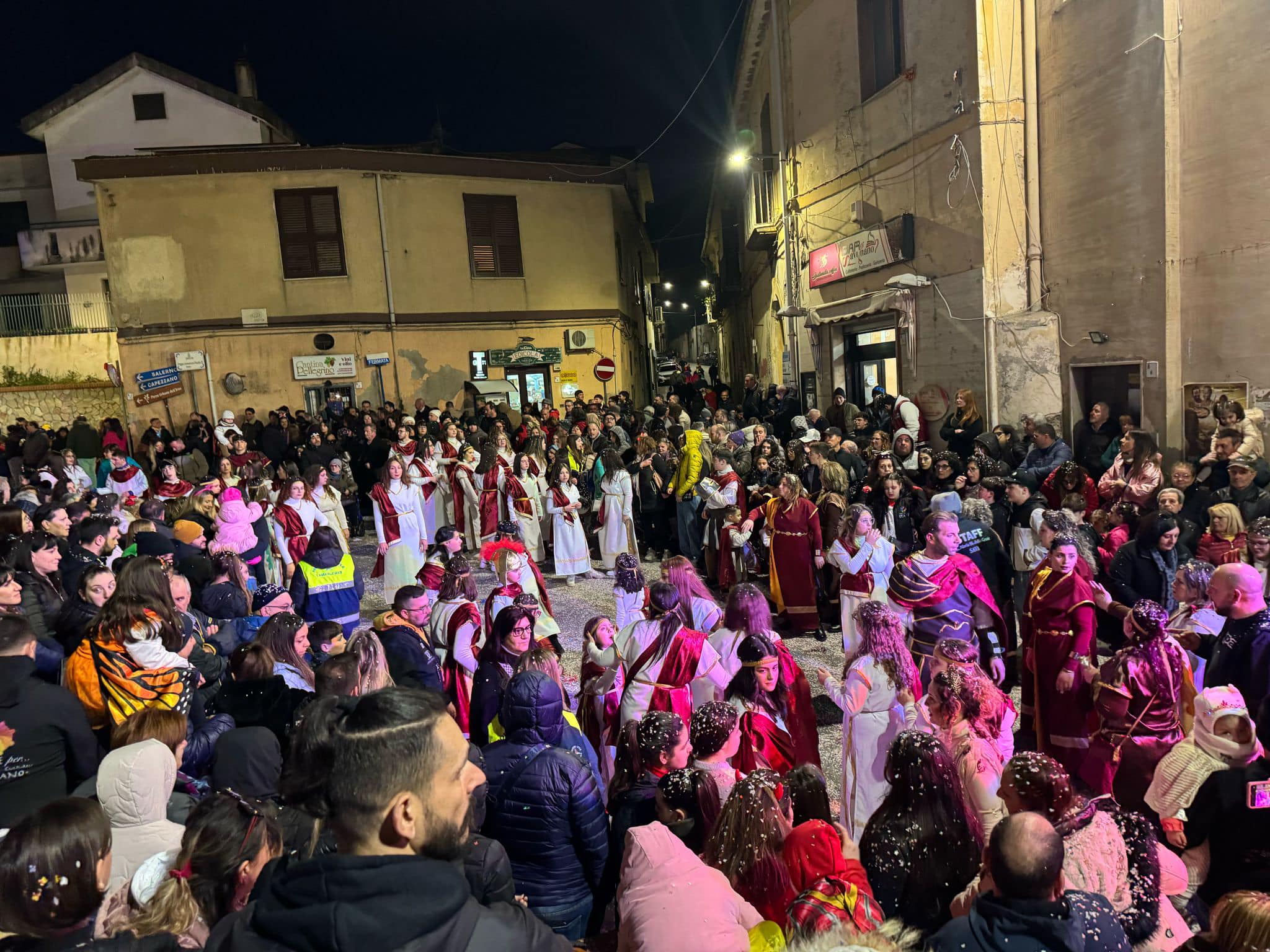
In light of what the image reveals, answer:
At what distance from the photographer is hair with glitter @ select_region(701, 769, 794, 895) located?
275 cm

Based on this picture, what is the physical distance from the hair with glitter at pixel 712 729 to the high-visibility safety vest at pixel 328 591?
189 inches

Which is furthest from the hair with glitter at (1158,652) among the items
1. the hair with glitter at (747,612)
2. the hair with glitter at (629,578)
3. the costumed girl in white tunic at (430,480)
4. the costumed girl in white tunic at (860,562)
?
the costumed girl in white tunic at (430,480)

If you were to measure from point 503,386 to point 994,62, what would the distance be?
45.0ft

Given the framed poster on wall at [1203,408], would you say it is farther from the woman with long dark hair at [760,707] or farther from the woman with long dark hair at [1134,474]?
the woman with long dark hair at [760,707]

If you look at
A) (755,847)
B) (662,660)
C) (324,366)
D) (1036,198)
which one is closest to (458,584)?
(662,660)

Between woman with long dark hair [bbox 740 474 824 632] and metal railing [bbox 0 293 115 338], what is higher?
metal railing [bbox 0 293 115 338]

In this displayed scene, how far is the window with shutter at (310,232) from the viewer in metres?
20.1

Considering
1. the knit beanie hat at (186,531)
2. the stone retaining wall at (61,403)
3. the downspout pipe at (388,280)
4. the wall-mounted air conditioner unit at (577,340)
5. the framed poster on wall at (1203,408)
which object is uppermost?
the downspout pipe at (388,280)

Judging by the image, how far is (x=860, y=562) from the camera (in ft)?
23.1

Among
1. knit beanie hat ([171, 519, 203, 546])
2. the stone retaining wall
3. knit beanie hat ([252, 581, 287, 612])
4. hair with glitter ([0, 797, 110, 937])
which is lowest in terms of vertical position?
knit beanie hat ([252, 581, 287, 612])

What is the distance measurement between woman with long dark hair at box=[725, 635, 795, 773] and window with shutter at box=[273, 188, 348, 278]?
18.9 meters

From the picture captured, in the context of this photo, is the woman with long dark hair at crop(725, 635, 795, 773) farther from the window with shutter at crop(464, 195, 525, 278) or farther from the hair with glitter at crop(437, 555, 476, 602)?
the window with shutter at crop(464, 195, 525, 278)

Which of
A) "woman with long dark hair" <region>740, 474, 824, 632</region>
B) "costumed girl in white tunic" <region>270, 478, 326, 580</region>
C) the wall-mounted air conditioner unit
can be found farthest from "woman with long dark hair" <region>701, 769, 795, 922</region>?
the wall-mounted air conditioner unit

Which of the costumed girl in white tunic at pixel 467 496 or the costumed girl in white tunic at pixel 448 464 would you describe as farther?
the costumed girl in white tunic at pixel 448 464
